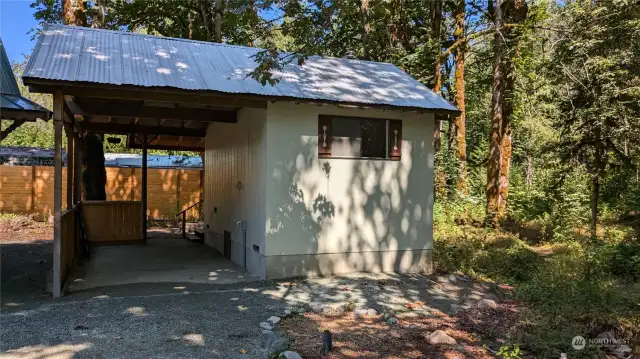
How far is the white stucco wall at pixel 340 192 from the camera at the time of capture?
8.07m

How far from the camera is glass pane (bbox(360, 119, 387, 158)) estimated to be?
8.73 meters

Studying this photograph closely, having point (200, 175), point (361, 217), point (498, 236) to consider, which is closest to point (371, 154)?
point (361, 217)

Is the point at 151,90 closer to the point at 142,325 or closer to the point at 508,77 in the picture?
the point at 142,325

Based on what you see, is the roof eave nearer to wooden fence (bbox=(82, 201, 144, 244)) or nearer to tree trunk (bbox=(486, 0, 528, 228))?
tree trunk (bbox=(486, 0, 528, 228))

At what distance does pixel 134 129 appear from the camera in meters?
12.3

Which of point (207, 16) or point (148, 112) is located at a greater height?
point (207, 16)

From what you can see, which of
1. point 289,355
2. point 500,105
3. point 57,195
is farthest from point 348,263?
point 500,105

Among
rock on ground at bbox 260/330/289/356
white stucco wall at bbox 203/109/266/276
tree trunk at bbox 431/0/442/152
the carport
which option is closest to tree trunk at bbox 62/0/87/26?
the carport

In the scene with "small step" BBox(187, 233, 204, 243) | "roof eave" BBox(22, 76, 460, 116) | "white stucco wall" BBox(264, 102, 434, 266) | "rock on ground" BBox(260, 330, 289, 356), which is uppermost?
"roof eave" BBox(22, 76, 460, 116)

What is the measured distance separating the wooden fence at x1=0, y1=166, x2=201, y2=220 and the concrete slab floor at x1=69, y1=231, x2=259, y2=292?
23.5 ft

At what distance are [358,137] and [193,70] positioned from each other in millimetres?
3156

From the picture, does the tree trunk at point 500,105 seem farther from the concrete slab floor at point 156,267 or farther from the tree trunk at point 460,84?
the concrete slab floor at point 156,267

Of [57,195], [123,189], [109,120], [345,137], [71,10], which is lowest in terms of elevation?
[123,189]

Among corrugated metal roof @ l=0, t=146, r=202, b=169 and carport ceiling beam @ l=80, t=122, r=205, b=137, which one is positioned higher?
carport ceiling beam @ l=80, t=122, r=205, b=137
